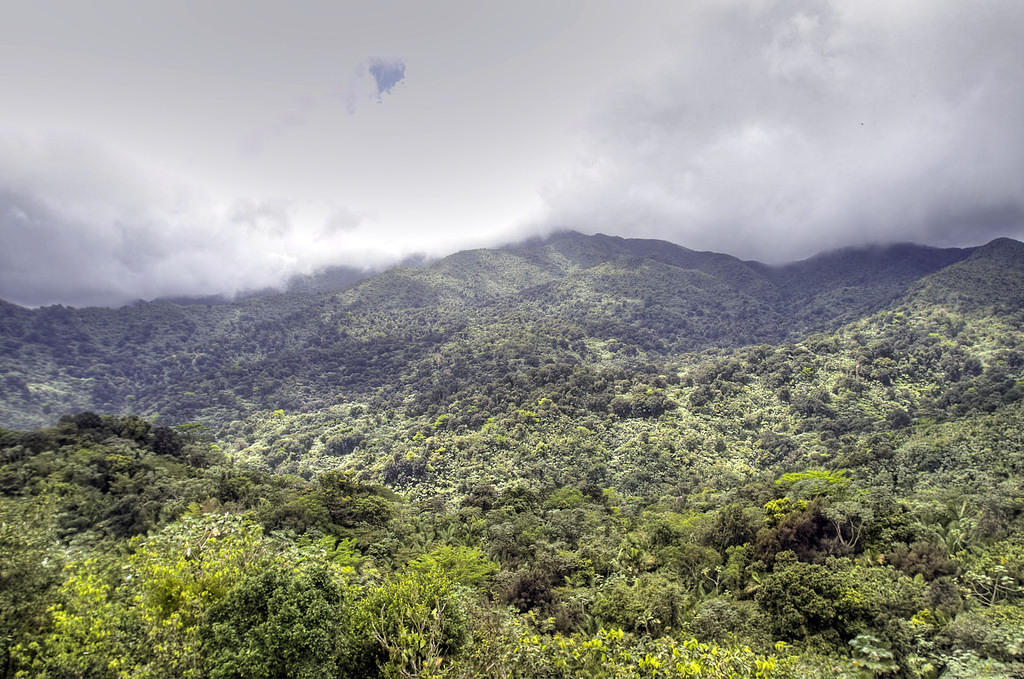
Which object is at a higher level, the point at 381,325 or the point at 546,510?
the point at 381,325

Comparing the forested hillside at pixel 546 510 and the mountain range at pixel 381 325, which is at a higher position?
the mountain range at pixel 381 325

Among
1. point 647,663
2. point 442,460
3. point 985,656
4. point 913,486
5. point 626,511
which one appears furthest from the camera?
point 442,460

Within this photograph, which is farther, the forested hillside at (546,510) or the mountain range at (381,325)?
the mountain range at (381,325)

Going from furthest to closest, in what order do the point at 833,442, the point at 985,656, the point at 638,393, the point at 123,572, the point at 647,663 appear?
the point at 638,393
the point at 833,442
the point at 123,572
the point at 985,656
the point at 647,663

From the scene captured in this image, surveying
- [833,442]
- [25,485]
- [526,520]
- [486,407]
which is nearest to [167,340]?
[486,407]

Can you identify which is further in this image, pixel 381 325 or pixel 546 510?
pixel 381 325

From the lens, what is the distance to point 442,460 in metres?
65.5

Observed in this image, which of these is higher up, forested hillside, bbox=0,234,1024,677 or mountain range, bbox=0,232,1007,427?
mountain range, bbox=0,232,1007,427

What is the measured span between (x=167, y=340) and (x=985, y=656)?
204680 millimetres

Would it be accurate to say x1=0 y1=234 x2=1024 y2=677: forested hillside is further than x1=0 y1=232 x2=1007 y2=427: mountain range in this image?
No

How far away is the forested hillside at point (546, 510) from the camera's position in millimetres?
12406

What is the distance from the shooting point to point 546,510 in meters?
41.7

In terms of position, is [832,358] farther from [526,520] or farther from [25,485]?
[25,485]

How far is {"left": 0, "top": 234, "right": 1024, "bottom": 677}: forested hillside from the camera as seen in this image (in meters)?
12.4
